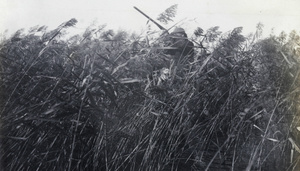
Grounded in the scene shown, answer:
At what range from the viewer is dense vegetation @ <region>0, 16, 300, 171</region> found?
1.88 m

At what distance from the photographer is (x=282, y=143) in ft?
6.97

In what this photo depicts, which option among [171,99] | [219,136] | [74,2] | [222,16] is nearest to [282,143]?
[219,136]

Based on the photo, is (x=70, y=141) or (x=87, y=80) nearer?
(x=70, y=141)

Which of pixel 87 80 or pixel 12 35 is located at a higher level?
pixel 12 35

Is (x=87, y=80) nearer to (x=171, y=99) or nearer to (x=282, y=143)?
(x=171, y=99)

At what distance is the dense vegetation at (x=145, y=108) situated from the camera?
6.15 feet

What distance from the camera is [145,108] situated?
2.11 m

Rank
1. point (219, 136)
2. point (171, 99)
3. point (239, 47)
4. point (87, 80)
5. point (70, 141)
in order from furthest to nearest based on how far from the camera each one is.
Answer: point (239, 47) < point (219, 136) < point (171, 99) < point (87, 80) < point (70, 141)

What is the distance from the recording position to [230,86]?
2.38 metres

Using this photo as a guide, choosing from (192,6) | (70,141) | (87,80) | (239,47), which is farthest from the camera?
(239,47)

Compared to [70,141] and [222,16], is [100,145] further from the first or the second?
[222,16]

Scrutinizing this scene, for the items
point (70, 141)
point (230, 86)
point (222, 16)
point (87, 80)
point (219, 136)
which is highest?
point (222, 16)

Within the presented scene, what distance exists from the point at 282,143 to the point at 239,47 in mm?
917

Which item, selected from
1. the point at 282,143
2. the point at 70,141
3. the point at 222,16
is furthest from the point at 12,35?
the point at 282,143
